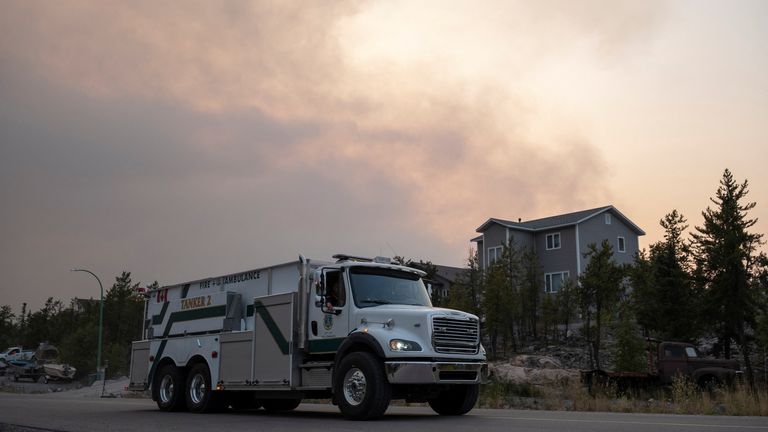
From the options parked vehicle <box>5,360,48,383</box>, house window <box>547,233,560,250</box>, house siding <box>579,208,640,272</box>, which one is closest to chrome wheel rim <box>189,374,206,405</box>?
house siding <box>579,208,640,272</box>

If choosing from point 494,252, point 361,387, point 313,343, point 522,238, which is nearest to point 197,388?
point 313,343

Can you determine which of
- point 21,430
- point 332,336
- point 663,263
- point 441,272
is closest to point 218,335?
point 332,336

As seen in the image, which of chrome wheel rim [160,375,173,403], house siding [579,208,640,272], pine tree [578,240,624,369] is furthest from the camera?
house siding [579,208,640,272]

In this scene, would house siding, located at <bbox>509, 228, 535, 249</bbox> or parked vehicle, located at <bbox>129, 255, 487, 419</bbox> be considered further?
house siding, located at <bbox>509, 228, 535, 249</bbox>

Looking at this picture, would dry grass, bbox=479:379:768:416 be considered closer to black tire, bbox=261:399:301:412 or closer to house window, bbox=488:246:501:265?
black tire, bbox=261:399:301:412

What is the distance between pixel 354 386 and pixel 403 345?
1159 millimetres

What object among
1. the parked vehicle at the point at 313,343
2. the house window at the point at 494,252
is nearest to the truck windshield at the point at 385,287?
the parked vehicle at the point at 313,343

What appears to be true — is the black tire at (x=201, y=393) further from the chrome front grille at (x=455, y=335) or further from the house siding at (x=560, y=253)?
the house siding at (x=560, y=253)

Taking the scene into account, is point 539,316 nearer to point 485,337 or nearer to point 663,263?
point 485,337

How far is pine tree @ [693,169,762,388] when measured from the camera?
4078cm

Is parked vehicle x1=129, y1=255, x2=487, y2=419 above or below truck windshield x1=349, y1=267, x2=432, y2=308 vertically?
below

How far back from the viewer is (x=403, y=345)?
1249 centimetres

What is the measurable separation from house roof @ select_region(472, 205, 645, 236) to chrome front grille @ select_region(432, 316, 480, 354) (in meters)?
45.1

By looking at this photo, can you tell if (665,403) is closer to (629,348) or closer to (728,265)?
(629,348)
